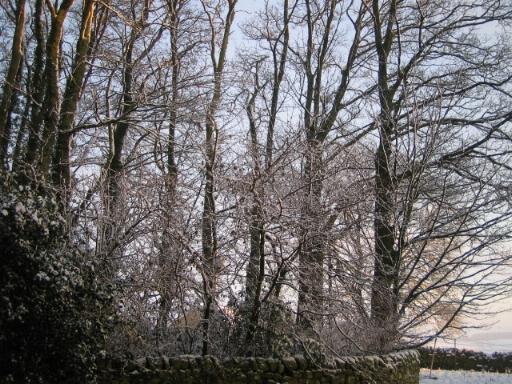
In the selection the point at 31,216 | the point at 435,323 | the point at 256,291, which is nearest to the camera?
the point at 31,216

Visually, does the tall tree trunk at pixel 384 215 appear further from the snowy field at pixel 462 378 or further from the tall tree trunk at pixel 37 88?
the tall tree trunk at pixel 37 88

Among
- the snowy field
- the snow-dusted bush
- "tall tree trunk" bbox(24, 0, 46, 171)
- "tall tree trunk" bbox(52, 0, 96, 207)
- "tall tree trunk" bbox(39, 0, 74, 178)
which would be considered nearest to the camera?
the snow-dusted bush

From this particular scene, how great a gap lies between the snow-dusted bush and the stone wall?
0.71 m

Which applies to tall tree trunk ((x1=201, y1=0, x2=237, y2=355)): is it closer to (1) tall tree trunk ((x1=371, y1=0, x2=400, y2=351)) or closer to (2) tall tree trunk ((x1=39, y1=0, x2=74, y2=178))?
(2) tall tree trunk ((x1=39, y1=0, x2=74, y2=178))

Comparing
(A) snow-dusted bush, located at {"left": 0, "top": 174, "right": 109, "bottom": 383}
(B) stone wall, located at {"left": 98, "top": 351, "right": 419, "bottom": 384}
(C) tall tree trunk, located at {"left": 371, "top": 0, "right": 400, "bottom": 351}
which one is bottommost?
(B) stone wall, located at {"left": 98, "top": 351, "right": 419, "bottom": 384}

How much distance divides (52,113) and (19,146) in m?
3.81

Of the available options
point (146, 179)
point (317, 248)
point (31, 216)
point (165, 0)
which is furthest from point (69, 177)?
point (165, 0)

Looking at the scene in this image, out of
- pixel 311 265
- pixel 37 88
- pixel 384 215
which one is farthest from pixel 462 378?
pixel 37 88

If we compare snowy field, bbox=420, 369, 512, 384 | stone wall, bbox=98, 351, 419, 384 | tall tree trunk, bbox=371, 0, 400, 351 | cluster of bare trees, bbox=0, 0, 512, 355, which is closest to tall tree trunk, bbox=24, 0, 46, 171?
cluster of bare trees, bbox=0, 0, 512, 355

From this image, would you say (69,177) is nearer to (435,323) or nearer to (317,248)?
(317,248)

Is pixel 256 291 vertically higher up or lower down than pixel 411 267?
lower down

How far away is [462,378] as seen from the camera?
14.2 metres

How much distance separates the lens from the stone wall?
768 centimetres

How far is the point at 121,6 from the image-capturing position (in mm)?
13391
